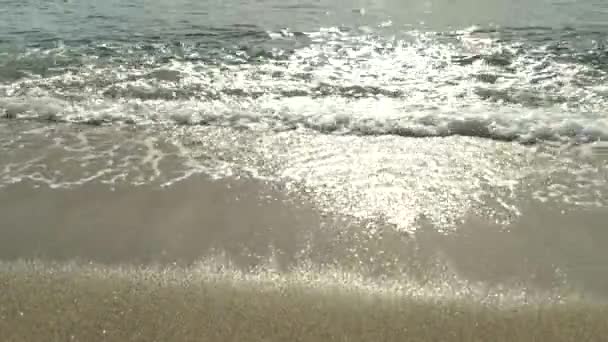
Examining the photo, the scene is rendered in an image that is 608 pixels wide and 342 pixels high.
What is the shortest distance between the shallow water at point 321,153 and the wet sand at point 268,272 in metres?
0.02

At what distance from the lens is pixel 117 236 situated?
127 inches

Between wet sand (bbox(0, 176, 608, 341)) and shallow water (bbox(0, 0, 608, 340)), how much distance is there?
0.02 m

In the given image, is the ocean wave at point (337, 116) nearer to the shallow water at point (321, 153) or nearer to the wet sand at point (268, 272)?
the shallow water at point (321, 153)

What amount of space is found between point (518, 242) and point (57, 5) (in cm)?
1034

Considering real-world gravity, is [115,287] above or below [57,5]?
below

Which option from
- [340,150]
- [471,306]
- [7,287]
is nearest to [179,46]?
[340,150]

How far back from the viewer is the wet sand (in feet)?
8.12

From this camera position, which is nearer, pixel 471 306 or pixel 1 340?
pixel 1 340

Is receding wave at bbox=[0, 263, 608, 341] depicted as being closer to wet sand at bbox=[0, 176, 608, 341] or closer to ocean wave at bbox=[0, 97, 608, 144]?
wet sand at bbox=[0, 176, 608, 341]

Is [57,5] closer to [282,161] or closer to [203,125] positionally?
[203,125]

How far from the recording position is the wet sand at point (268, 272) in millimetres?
2475

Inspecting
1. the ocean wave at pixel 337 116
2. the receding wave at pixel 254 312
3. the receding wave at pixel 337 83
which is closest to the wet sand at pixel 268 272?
the receding wave at pixel 254 312

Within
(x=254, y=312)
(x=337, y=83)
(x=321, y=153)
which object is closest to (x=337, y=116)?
(x=321, y=153)

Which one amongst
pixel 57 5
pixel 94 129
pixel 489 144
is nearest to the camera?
pixel 489 144
